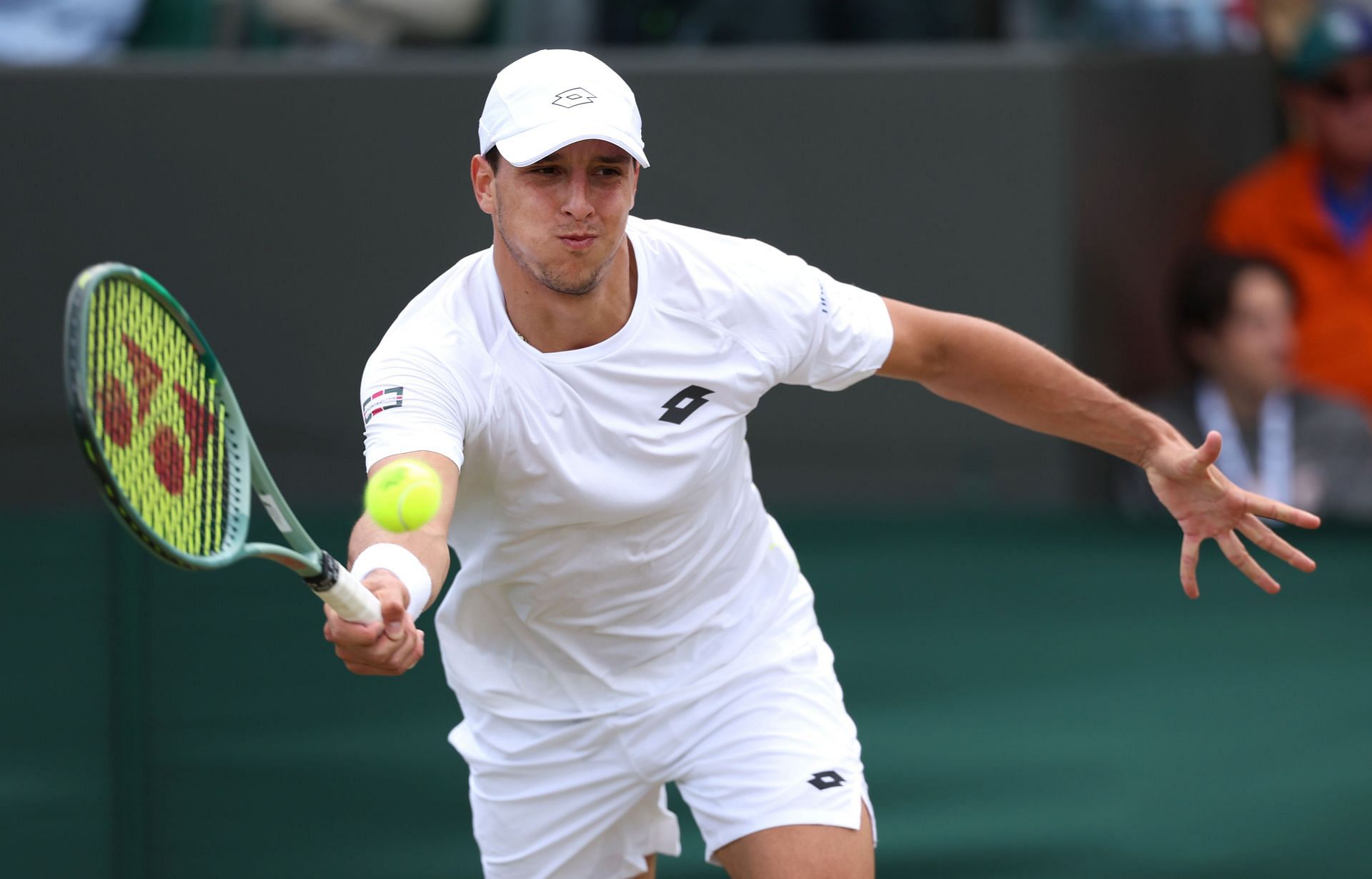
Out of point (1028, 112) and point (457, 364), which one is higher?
point (1028, 112)

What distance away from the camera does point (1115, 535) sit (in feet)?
15.6

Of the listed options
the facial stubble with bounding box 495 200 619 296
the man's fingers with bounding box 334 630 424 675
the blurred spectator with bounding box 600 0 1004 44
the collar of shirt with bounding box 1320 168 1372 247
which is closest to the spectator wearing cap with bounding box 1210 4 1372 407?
the collar of shirt with bounding box 1320 168 1372 247

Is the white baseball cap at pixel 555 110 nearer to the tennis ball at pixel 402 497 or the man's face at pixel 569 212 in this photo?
the man's face at pixel 569 212

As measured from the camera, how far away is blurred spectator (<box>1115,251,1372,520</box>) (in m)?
5.35

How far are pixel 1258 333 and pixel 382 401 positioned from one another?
11.3 feet

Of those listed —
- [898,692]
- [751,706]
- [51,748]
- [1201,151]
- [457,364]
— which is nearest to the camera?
[457,364]

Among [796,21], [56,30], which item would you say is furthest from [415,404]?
[56,30]

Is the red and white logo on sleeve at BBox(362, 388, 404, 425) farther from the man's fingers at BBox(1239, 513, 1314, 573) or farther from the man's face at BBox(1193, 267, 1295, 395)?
the man's face at BBox(1193, 267, 1295, 395)

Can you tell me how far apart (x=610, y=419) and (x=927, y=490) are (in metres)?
2.70

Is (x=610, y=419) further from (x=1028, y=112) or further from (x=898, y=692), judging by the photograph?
(x=1028, y=112)

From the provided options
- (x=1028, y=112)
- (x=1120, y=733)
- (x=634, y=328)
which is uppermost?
(x=1028, y=112)

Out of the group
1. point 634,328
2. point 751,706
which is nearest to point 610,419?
point 634,328

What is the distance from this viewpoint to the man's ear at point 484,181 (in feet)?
9.90

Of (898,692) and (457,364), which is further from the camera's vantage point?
(898,692)
